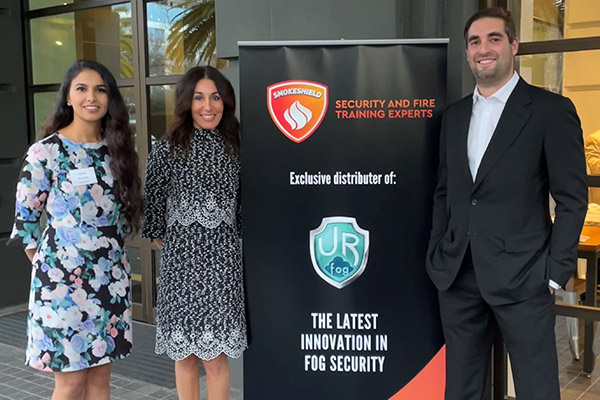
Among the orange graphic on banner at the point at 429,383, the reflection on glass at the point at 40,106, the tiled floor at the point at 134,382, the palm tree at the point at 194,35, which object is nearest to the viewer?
the orange graphic on banner at the point at 429,383

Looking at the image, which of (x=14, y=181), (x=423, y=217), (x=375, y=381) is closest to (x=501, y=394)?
(x=375, y=381)

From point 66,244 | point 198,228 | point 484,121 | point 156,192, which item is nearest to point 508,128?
point 484,121

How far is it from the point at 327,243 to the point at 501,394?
1561 mm

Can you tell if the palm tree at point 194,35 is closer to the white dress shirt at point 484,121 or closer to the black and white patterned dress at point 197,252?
the black and white patterned dress at point 197,252

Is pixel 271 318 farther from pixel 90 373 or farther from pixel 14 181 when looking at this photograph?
pixel 14 181

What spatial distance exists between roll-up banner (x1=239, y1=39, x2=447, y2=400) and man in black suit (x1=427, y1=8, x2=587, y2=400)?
308 mm

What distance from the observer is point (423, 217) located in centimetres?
302

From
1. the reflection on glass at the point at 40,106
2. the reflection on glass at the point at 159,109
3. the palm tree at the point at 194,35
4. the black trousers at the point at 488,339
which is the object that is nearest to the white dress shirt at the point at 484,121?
the black trousers at the point at 488,339

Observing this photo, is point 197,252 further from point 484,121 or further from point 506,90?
point 506,90

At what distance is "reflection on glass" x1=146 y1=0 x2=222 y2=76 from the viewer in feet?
17.6

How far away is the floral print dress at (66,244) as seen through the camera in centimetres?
272

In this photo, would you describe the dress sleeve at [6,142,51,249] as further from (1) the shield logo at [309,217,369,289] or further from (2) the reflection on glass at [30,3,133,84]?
(2) the reflection on glass at [30,3,133,84]

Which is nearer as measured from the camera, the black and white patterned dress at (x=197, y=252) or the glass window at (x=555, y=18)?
the black and white patterned dress at (x=197, y=252)

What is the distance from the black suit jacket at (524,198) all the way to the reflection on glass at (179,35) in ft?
10.9
